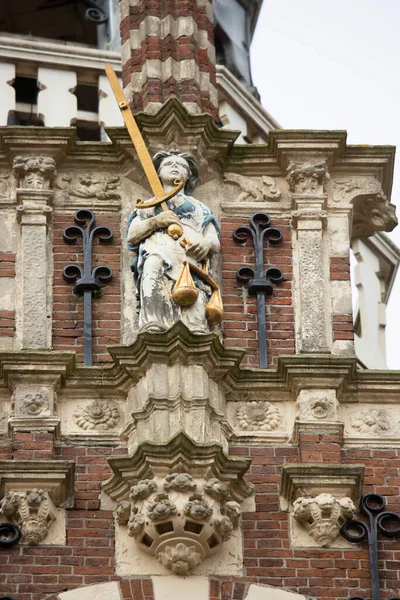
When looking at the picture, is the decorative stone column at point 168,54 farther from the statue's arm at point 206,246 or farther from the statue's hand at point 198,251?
the statue's hand at point 198,251

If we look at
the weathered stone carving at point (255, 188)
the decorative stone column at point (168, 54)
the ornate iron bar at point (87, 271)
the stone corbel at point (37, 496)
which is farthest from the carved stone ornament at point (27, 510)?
the decorative stone column at point (168, 54)

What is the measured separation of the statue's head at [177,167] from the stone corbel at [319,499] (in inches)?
105

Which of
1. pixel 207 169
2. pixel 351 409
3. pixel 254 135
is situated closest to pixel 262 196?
pixel 207 169

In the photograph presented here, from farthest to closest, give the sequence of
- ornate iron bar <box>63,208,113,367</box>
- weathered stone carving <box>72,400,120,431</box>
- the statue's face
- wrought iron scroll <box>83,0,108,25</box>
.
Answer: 1. wrought iron scroll <box>83,0,108,25</box>
2. the statue's face
3. ornate iron bar <box>63,208,113,367</box>
4. weathered stone carving <box>72,400,120,431</box>

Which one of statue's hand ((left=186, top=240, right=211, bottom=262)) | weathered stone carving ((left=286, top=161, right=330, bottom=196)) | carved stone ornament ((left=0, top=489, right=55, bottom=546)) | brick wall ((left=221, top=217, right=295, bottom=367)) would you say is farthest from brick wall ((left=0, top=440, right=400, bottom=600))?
weathered stone carving ((left=286, top=161, right=330, bottom=196))

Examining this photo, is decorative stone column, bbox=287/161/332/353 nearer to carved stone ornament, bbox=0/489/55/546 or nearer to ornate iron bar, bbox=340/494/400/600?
ornate iron bar, bbox=340/494/400/600

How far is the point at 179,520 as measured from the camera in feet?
58.3

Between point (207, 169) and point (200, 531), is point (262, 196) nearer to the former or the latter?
point (207, 169)

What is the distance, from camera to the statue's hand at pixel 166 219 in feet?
63.4

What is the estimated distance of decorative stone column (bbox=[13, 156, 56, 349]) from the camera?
1900 centimetres

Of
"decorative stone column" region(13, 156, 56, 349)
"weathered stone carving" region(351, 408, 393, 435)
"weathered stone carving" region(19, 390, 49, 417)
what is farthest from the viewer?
"decorative stone column" region(13, 156, 56, 349)

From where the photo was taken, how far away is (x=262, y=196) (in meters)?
20.0

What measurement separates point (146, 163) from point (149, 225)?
2.13ft

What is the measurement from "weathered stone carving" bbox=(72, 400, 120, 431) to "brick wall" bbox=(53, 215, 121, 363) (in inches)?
16.6
